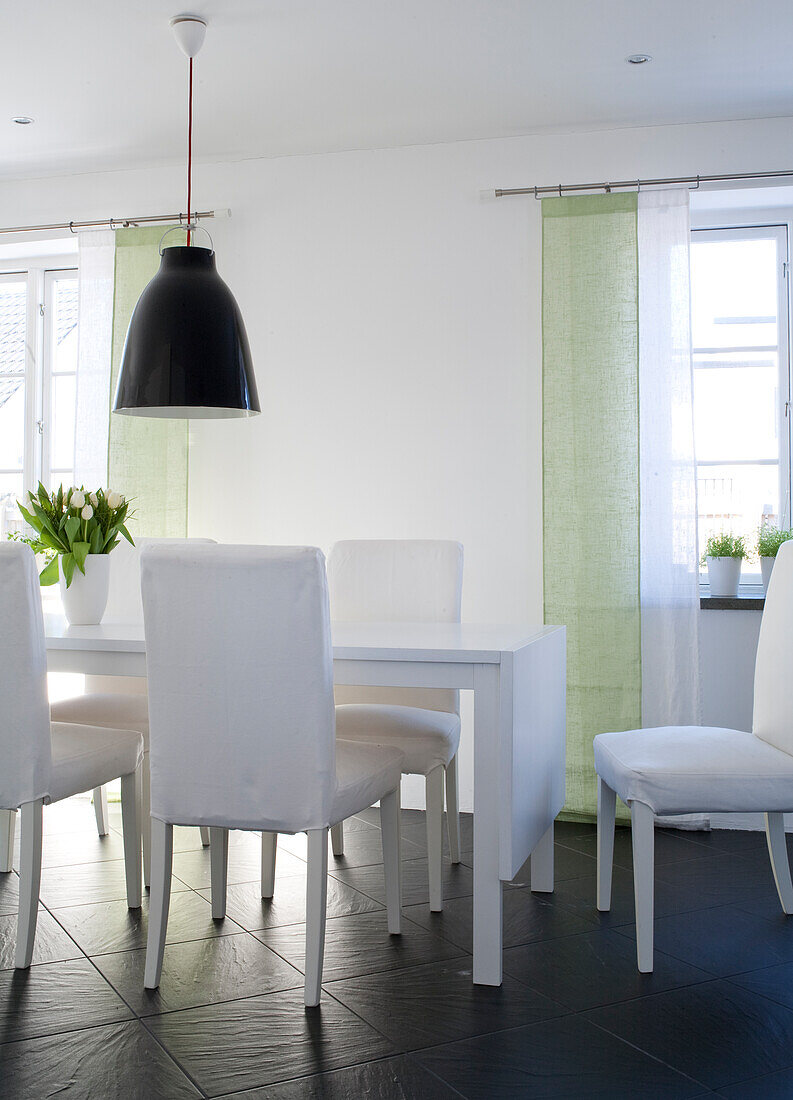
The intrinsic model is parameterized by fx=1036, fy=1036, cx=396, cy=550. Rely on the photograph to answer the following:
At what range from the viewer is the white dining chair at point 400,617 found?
278cm

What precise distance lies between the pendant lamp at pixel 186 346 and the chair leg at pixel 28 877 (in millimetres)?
966

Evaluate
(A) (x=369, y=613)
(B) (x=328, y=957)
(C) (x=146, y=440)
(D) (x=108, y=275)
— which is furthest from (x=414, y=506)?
(B) (x=328, y=957)

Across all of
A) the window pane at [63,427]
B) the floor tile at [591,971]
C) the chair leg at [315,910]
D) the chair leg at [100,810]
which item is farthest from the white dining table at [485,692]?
the window pane at [63,427]

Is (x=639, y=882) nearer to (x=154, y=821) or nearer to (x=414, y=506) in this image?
(x=154, y=821)

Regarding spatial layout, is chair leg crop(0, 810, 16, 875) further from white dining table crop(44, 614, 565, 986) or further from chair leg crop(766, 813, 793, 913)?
chair leg crop(766, 813, 793, 913)

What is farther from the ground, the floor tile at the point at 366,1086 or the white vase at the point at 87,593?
the white vase at the point at 87,593

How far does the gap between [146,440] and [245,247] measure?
862mm

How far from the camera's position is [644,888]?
7.36ft

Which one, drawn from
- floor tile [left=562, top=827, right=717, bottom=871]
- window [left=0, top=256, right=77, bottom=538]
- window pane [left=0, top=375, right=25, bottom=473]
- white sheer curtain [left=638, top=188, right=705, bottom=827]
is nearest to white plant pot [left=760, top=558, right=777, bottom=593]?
white sheer curtain [left=638, top=188, right=705, bottom=827]

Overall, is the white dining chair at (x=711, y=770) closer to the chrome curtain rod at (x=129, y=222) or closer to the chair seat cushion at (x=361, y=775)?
the chair seat cushion at (x=361, y=775)

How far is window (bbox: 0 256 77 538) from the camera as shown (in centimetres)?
461

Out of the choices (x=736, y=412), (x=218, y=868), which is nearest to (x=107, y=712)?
A: (x=218, y=868)

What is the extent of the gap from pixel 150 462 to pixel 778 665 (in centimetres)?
253

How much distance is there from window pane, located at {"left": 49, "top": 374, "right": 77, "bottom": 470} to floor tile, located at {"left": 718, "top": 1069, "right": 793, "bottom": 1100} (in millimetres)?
3710
